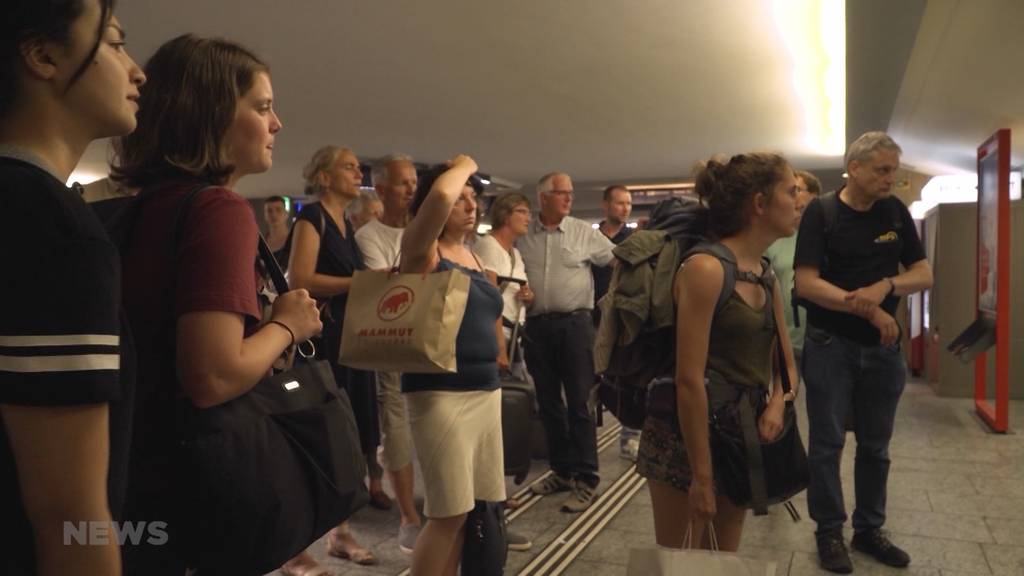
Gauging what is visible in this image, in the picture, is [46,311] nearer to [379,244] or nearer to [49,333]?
[49,333]

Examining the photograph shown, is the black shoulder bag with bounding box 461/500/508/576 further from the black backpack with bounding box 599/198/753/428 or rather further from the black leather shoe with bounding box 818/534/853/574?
the black leather shoe with bounding box 818/534/853/574

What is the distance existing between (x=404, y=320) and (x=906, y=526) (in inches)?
115

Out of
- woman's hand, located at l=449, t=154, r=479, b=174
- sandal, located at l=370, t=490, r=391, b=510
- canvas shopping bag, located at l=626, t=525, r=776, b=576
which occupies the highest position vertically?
woman's hand, located at l=449, t=154, r=479, b=174

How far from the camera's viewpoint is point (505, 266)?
4.36 meters

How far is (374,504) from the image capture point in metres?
3.93

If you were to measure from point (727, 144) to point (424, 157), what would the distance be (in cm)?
494

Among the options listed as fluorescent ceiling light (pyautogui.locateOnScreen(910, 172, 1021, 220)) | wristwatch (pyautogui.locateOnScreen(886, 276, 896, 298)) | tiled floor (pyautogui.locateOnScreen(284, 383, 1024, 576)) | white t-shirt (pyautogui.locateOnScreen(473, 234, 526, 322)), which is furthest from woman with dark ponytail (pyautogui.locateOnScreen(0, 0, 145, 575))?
fluorescent ceiling light (pyautogui.locateOnScreen(910, 172, 1021, 220))

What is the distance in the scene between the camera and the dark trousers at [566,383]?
427 cm

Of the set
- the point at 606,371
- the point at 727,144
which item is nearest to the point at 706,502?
the point at 606,371

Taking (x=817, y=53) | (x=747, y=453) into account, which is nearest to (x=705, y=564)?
(x=747, y=453)

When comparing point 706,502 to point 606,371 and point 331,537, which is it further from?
point 331,537

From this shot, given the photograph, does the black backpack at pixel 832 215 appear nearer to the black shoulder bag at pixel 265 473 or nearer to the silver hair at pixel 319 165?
the silver hair at pixel 319 165

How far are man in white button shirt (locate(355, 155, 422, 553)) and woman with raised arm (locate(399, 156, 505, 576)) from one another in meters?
1.02

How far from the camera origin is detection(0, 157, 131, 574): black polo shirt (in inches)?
31.6
